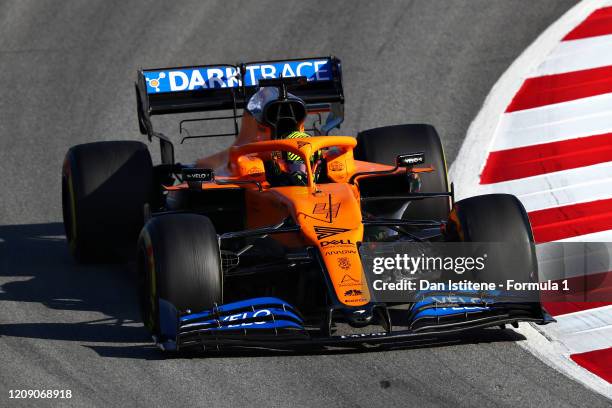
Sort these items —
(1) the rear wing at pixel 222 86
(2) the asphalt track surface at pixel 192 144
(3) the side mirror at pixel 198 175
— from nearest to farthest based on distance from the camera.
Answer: (2) the asphalt track surface at pixel 192 144
(3) the side mirror at pixel 198 175
(1) the rear wing at pixel 222 86

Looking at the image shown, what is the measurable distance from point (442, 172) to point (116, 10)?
808 centimetres

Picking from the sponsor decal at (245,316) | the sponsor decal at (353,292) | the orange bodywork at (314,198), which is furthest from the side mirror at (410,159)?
the sponsor decal at (245,316)

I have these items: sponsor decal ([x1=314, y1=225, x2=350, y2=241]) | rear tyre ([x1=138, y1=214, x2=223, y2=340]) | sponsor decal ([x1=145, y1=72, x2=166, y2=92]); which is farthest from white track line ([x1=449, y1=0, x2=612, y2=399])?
sponsor decal ([x1=145, y1=72, x2=166, y2=92])

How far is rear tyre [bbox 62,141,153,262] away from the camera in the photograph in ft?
38.3

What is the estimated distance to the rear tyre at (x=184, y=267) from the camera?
932 centimetres

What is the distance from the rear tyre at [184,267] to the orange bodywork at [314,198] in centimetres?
78

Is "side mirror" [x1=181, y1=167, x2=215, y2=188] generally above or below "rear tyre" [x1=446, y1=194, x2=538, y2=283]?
above

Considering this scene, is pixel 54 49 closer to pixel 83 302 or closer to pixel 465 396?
pixel 83 302

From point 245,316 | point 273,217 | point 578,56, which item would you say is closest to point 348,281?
point 245,316

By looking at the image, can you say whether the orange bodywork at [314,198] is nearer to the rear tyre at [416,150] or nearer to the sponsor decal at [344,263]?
the sponsor decal at [344,263]

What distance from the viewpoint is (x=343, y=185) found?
10609 millimetres

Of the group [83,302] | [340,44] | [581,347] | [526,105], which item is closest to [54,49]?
[340,44]

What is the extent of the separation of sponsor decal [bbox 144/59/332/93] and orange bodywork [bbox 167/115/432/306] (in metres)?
1.01

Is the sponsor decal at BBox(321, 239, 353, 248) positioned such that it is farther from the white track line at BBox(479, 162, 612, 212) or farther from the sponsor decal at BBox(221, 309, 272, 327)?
the white track line at BBox(479, 162, 612, 212)
